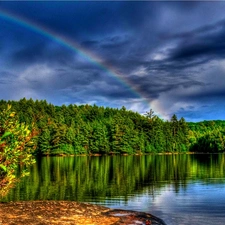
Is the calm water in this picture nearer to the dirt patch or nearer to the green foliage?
the dirt patch

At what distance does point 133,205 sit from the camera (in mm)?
35688

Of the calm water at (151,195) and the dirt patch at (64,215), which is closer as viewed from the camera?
the dirt patch at (64,215)

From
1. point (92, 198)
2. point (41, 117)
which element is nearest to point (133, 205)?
point (92, 198)

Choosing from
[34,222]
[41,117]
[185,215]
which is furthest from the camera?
[41,117]

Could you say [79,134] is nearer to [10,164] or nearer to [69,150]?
[69,150]

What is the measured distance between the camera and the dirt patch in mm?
22250

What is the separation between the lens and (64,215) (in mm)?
24188

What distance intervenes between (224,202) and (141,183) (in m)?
18.3

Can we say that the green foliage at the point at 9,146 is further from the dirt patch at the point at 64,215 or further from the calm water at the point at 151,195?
the calm water at the point at 151,195

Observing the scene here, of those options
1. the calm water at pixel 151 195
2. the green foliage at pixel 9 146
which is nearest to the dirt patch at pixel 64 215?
the green foliage at pixel 9 146

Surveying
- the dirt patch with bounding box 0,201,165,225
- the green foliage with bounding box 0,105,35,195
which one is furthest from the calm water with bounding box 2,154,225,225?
the green foliage with bounding box 0,105,35,195

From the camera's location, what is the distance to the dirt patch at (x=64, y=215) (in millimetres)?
22250

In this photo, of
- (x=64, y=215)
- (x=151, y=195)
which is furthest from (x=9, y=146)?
(x=151, y=195)

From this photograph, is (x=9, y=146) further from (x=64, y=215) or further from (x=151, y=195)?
(x=151, y=195)
